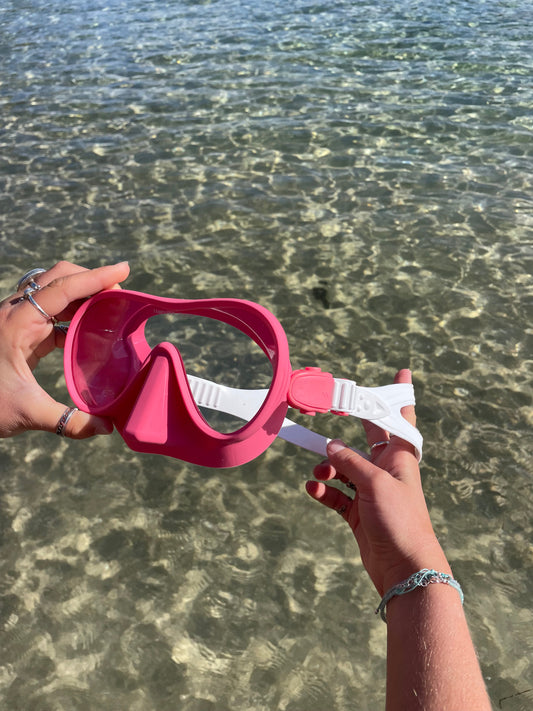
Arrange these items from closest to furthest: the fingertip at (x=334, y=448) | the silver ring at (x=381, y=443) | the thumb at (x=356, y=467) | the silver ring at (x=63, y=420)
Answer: the thumb at (x=356, y=467)
the fingertip at (x=334, y=448)
the silver ring at (x=63, y=420)
the silver ring at (x=381, y=443)

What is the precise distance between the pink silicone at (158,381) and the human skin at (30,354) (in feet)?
0.30

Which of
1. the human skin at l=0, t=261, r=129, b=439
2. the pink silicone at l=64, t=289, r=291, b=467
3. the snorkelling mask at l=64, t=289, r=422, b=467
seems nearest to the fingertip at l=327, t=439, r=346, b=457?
the snorkelling mask at l=64, t=289, r=422, b=467

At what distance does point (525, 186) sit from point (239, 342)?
413cm

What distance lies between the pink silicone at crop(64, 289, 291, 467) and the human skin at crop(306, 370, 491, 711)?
34cm

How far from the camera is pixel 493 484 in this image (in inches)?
146

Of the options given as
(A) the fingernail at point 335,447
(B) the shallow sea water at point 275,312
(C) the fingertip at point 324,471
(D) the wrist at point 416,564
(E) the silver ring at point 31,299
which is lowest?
(B) the shallow sea water at point 275,312

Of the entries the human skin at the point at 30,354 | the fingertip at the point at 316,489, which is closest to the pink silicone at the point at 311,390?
the fingertip at the point at 316,489

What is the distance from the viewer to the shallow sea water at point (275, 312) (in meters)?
2.93

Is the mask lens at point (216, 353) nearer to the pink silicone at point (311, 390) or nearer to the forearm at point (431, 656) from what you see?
the pink silicone at point (311, 390)

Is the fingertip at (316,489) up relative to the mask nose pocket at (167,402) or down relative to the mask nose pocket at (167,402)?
down

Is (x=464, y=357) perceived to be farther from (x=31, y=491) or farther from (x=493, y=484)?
(x=31, y=491)

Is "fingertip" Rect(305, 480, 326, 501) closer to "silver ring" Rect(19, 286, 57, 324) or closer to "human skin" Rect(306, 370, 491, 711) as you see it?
"human skin" Rect(306, 370, 491, 711)

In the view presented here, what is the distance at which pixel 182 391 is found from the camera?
2375 millimetres

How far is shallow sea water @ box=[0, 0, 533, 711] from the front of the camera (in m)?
2.93
